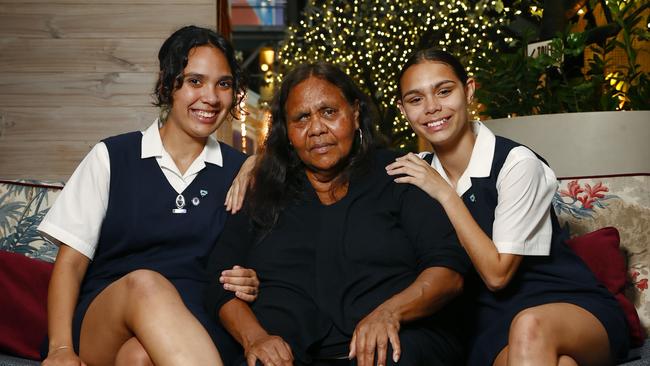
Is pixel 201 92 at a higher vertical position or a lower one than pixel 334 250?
higher

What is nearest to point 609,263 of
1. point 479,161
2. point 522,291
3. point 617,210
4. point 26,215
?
point 617,210

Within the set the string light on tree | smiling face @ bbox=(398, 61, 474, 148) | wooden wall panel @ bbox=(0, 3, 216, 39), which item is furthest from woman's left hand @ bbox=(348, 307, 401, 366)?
the string light on tree

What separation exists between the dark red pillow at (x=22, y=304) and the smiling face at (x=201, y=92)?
693 millimetres

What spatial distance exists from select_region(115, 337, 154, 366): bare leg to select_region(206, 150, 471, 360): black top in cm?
24

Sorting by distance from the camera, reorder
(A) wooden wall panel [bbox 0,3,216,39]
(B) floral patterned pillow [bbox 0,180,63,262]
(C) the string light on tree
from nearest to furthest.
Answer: (B) floral patterned pillow [bbox 0,180,63,262]
(A) wooden wall panel [bbox 0,3,216,39]
(C) the string light on tree

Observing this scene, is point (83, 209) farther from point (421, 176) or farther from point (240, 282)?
point (421, 176)

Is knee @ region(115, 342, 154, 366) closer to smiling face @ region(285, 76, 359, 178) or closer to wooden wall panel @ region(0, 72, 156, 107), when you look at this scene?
smiling face @ region(285, 76, 359, 178)

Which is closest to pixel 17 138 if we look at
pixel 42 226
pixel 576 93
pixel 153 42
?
pixel 153 42

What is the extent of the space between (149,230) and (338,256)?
0.57 meters

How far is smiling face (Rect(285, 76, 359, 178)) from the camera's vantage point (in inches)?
93.0

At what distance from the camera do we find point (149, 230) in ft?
7.89

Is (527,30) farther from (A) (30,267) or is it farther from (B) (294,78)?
(A) (30,267)

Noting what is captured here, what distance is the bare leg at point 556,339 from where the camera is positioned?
1959 millimetres

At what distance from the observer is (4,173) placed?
372 cm
